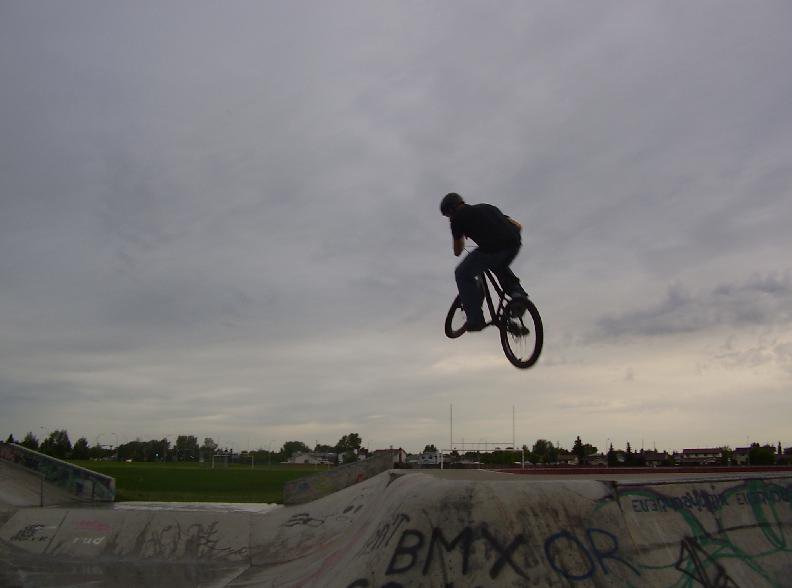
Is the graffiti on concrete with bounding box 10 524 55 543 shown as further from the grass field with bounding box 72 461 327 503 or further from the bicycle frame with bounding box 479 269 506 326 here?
the bicycle frame with bounding box 479 269 506 326

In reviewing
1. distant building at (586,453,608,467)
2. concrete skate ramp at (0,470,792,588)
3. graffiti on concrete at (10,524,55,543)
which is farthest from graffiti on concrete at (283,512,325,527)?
distant building at (586,453,608,467)

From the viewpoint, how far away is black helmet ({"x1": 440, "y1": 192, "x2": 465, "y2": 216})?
324 inches

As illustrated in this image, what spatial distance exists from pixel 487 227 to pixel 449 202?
64 centimetres

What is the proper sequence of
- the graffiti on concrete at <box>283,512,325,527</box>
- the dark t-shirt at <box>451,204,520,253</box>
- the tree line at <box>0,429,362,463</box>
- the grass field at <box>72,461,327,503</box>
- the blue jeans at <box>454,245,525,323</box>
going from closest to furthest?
the dark t-shirt at <box>451,204,520,253</box> → the blue jeans at <box>454,245,525,323</box> → the graffiti on concrete at <box>283,512,325,527</box> → the grass field at <box>72,461,327,503</box> → the tree line at <box>0,429,362,463</box>

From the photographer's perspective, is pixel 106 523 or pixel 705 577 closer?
pixel 705 577

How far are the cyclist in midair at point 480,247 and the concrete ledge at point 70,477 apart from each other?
17360 mm

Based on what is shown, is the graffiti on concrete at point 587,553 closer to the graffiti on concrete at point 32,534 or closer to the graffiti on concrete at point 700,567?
the graffiti on concrete at point 700,567

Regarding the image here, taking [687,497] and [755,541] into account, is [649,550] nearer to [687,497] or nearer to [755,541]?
[687,497]

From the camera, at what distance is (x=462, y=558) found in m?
6.01

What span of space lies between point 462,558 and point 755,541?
354 cm

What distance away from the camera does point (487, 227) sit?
805 cm

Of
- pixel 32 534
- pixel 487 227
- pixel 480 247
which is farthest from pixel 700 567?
pixel 32 534

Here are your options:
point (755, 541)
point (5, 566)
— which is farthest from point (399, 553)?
point (5, 566)

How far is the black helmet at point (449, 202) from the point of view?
27.0 ft
